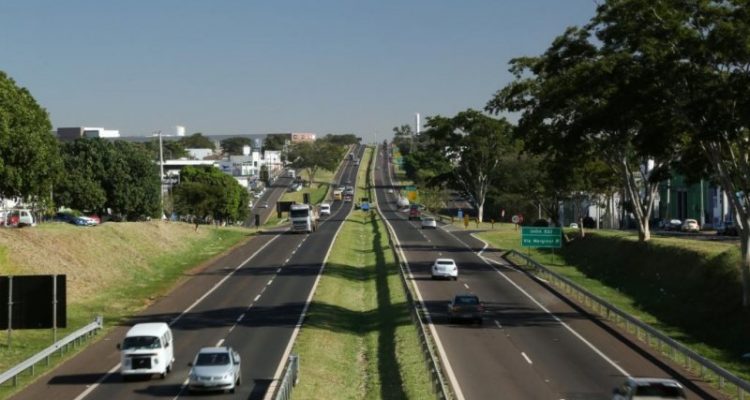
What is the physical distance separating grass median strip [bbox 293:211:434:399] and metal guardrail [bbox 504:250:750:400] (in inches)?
350

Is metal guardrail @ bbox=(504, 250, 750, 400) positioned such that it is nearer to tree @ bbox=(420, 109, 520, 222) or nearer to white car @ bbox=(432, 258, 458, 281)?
white car @ bbox=(432, 258, 458, 281)

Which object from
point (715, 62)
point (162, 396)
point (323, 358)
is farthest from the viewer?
point (715, 62)

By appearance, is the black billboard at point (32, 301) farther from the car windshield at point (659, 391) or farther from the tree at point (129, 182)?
the tree at point (129, 182)

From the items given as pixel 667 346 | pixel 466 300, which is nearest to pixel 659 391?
pixel 667 346

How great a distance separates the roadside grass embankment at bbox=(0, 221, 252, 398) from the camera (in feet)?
149

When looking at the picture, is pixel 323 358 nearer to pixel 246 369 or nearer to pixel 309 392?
pixel 246 369

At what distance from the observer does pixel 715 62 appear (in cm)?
4466

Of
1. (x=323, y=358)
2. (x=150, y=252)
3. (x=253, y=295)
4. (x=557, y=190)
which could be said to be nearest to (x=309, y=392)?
(x=323, y=358)

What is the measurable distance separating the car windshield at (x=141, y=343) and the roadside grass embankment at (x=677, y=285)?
67.2 ft

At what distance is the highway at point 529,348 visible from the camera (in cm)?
3128

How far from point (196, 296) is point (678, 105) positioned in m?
30.2

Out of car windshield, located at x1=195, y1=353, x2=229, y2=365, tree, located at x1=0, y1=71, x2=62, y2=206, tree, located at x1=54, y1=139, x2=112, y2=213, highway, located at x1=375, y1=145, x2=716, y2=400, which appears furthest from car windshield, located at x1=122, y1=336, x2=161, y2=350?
tree, located at x1=54, y1=139, x2=112, y2=213

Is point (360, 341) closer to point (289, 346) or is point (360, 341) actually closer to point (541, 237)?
point (289, 346)

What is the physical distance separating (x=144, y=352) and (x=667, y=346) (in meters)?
20.1
